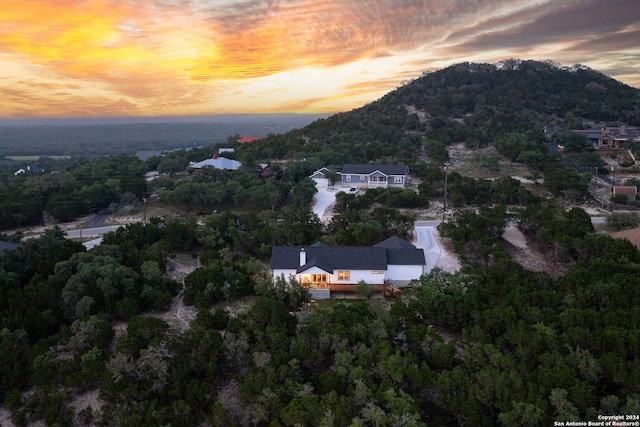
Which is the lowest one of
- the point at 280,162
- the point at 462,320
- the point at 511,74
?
the point at 462,320

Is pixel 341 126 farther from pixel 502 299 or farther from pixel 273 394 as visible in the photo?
pixel 273 394

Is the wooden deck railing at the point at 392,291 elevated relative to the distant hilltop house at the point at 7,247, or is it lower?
lower

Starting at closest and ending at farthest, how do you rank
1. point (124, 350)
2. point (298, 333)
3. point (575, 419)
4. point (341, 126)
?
point (575, 419), point (124, 350), point (298, 333), point (341, 126)

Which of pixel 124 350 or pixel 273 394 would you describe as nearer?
pixel 273 394

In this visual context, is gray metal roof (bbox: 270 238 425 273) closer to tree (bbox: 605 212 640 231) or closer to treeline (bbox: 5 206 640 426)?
treeline (bbox: 5 206 640 426)

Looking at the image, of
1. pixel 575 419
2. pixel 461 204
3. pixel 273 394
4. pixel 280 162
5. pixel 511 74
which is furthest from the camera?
pixel 511 74

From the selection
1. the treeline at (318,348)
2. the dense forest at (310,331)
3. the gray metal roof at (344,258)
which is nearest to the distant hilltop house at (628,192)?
the dense forest at (310,331)

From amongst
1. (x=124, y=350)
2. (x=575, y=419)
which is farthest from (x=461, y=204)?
(x=124, y=350)

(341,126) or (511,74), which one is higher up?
(511,74)

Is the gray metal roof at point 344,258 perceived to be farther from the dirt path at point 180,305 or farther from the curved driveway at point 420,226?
the dirt path at point 180,305
